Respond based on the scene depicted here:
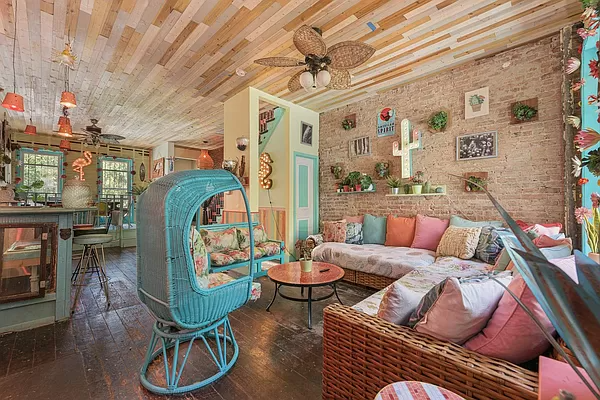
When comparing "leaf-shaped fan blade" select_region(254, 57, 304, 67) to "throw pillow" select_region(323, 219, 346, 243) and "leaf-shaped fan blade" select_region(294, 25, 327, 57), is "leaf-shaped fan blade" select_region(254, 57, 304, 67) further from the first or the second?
"throw pillow" select_region(323, 219, 346, 243)

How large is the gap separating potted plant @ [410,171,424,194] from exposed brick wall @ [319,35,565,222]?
4.2 inches

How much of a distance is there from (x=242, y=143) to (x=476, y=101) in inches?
135

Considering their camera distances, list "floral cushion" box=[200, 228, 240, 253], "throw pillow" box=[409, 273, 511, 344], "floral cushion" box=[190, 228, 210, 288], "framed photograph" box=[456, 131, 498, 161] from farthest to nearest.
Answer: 1. "floral cushion" box=[200, 228, 240, 253]
2. "framed photograph" box=[456, 131, 498, 161]
3. "floral cushion" box=[190, 228, 210, 288]
4. "throw pillow" box=[409, 273, 511, 344]

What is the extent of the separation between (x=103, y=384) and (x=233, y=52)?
3.55 meters

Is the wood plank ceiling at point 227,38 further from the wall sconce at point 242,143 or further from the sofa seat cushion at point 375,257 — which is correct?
the sofa seat cushion at point 375,257

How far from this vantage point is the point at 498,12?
8.79ft

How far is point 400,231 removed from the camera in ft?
13.4

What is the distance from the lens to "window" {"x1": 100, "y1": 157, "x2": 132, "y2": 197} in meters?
8.50

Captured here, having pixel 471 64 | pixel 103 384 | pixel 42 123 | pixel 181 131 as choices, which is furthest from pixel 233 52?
pixel 42 123

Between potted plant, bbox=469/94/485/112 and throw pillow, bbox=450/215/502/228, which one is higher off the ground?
potted plant, bbox=469/94/485/112

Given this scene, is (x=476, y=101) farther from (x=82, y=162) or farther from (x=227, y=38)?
(x=82, y=162)

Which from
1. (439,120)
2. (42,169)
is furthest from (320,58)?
(42,169)

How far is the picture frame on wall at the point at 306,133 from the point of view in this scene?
17.2ft

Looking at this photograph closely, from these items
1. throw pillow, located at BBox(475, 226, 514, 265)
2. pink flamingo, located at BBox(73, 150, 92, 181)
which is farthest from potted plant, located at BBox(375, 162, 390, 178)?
pink flamingo, located at BBox(73, 150, 92, 181)
